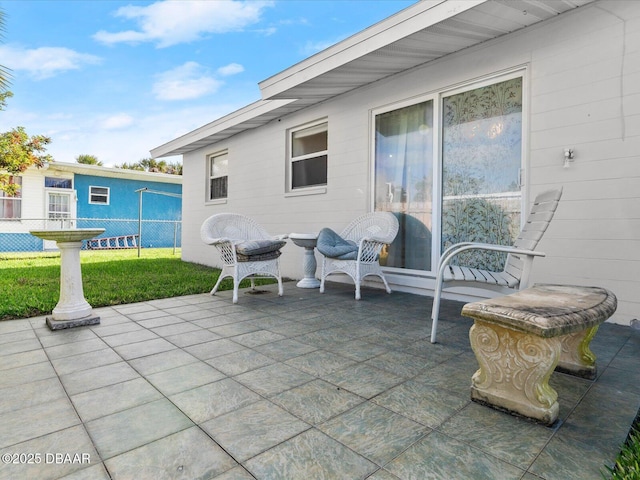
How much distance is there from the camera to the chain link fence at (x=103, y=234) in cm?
1073

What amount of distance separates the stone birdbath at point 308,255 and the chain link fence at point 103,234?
6556 mm

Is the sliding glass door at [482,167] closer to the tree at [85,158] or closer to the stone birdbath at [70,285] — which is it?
the stone birdbath at [70,285]

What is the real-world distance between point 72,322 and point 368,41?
3643mm

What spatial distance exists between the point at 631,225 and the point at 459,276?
152cm

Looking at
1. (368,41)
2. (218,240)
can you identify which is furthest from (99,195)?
(368,41)

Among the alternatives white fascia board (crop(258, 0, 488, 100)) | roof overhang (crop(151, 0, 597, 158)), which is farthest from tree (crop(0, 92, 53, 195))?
white fascia board (crop(258, 0, 488, 100))

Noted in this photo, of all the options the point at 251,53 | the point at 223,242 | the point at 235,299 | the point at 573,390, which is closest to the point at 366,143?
the point at 223,242

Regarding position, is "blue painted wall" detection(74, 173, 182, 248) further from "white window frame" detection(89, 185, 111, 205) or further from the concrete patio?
the concrete patio

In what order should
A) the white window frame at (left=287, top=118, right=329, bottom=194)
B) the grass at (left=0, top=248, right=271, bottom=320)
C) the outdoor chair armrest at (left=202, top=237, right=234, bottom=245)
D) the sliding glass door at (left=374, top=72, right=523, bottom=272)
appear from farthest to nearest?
1. the white window frame at (left=287, top=118, right=329, bottom=194)
2. the outdoor chair armrest at (left=202, top=237, right=234, bottom=245)
3. the sliding glass door at (left=374, top=72, right=523, bottom=272)
4. the grass at (left=0, top=248, right=271, bottom=320)

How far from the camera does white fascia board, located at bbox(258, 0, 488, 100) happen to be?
115 inches

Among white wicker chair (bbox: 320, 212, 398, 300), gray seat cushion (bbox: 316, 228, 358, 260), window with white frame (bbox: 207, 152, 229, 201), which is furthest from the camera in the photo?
window with white frame (bbox: 207, 152, 229, 201)

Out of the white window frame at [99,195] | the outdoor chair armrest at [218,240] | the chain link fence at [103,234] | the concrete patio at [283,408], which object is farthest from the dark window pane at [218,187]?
the white window frame at [99,195]

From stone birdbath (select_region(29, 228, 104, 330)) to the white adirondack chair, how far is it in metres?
2.71

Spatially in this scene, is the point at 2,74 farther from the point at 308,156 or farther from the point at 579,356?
the point at 579,356
